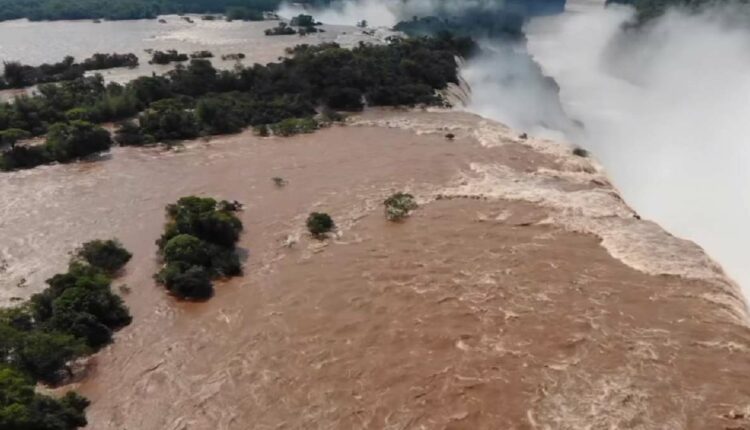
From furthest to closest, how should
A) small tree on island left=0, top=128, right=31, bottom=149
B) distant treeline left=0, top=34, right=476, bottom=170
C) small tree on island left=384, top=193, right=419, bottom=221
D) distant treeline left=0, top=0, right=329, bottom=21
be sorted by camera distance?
1. distant treeline left=0, top=0, right=329, bottom=21
2. distant treeline left=0, top=34, right=476, bottom=170
3. small tree on island left=0, top=128, right=31, bottom=149
4. small tree on island left=384, top=193, right=419, bottom=221

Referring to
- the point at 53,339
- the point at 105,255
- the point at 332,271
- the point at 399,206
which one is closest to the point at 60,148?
the point at 105,255

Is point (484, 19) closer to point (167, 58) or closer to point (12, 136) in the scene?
point (167, 58)

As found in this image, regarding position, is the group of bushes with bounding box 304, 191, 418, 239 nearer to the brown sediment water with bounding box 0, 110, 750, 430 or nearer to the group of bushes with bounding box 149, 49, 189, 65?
the brown sediment water with bounding box 0, 110, 750, 430

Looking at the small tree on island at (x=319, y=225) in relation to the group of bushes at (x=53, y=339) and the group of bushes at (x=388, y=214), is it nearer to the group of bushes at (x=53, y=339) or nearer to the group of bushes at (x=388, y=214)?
the group of bushes at (x=388, y=214)

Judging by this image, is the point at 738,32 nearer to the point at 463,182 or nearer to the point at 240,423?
the point at 463,182

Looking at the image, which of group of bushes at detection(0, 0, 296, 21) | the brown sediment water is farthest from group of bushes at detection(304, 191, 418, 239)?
group of bushes at detection(0, 0, 296, 21)

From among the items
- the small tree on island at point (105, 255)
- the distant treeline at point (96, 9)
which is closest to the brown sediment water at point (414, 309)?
the small tree on island at point (105, 255)
